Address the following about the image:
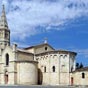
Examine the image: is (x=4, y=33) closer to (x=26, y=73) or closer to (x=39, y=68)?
(x=39, y=68)

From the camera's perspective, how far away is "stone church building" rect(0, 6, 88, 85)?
63469 mm

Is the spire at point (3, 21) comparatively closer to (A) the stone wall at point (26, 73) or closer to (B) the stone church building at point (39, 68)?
(B) the stone church building at point (39, 68)

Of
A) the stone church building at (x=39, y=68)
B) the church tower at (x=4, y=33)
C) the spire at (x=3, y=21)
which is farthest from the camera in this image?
the spire at (x=3, y=21)

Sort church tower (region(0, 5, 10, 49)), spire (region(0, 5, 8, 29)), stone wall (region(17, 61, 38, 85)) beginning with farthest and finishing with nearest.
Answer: spire (region(0, 5, 8, 29)) < church tower (region(0, 5, 10, 49)) < stone wall (region(17, 61, 38, 85))

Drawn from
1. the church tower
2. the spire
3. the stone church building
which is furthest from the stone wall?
the spire

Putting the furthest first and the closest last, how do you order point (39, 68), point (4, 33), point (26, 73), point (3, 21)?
point (3, 21)
point (4, 33)
point (39, 68)
point (26, 73)

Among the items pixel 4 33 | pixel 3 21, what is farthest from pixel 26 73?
pixel 3 21

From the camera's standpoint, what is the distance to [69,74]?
63375 mm

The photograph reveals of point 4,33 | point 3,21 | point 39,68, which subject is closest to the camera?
point 39,68

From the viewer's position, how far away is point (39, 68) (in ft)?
224

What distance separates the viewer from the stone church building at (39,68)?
63.5 meters

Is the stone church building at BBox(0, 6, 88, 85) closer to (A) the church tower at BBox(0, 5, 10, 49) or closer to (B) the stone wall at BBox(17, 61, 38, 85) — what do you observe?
(B) the stone wall at BBox(17, 61, 38, 85)

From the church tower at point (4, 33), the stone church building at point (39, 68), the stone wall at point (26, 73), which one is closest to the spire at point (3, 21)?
the church tower at point (4, 33)

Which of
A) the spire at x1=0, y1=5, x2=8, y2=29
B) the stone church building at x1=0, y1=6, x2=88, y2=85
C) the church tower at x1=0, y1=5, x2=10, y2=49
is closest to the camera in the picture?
the stone church building at x1=0, y1=6, x2=88, y2=85
